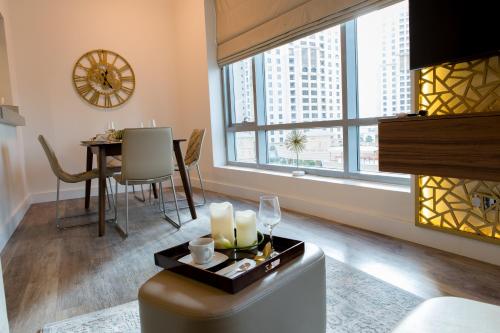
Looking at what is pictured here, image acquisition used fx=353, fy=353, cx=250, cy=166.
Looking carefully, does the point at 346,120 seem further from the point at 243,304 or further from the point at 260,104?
the point at 243,304

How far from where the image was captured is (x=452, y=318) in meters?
0.84

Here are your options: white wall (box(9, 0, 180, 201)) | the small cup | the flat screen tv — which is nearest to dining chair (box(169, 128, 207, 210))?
white wall (box(9, 0, 180, 201))

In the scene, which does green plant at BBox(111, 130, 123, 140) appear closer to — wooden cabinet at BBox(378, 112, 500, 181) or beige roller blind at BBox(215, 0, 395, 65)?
beige roller blind at BBox(215, 0, 395, 65)

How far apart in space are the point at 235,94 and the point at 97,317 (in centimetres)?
374

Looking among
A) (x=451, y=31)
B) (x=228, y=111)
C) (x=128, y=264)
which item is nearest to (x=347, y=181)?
(x=451, y=31)

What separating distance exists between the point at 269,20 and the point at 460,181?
2.54 meters

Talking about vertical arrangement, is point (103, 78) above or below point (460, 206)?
above

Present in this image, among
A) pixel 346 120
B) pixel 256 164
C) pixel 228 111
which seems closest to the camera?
pixel 346 120

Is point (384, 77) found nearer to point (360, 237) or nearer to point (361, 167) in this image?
point (361, 167)

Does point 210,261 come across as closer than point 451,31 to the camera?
Yes

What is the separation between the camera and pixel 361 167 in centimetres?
319

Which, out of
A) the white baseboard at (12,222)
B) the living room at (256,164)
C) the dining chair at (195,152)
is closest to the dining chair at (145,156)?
the living room at (256,164)

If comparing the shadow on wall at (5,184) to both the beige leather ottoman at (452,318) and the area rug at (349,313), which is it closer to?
the area rug at (349,313)

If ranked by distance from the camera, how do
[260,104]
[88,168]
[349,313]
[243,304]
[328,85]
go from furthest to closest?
[260,104]
[88,168]
[328,85]
[349,313]
[243,304]
